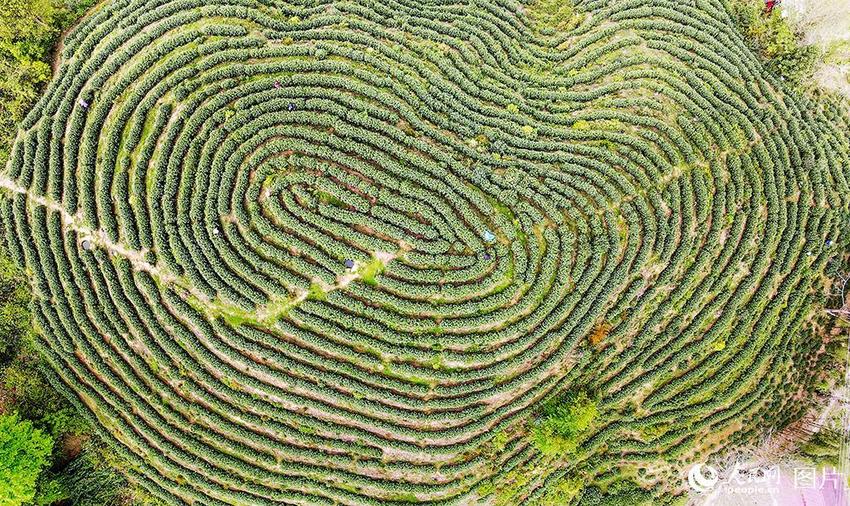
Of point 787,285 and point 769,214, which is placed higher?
point 769,214

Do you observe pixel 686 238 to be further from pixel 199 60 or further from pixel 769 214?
pixel 199 60

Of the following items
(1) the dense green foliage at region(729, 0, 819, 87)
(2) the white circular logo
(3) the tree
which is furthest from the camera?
(2) the white circular logo

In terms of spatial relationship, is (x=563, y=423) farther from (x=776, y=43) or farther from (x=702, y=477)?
(x=776, y=43)

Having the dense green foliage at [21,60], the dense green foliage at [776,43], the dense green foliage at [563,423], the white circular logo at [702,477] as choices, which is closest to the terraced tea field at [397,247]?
the dense green foliage at [563,423]

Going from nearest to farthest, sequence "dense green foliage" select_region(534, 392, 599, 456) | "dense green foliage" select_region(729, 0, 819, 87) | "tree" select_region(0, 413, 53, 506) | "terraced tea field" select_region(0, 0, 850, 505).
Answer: "tree" select_region(0, 413, 53, 506) → "terraced tea field" select_region(0, 0, 850, 505) → "dense green foliage" select_region(534, 392, 599, 456) → "dense green foliage" select_region(729, 0, 819, 87)

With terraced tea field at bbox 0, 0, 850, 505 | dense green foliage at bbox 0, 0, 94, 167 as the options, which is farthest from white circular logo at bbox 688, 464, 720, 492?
dense green foliage at bbox 0, 0, 94, 167

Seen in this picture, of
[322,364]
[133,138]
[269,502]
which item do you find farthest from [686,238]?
[133,138]

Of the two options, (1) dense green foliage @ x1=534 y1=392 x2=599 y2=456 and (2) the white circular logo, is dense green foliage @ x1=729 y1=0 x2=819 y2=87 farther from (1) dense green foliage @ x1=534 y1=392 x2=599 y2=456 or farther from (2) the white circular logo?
(2) the white circular logo
